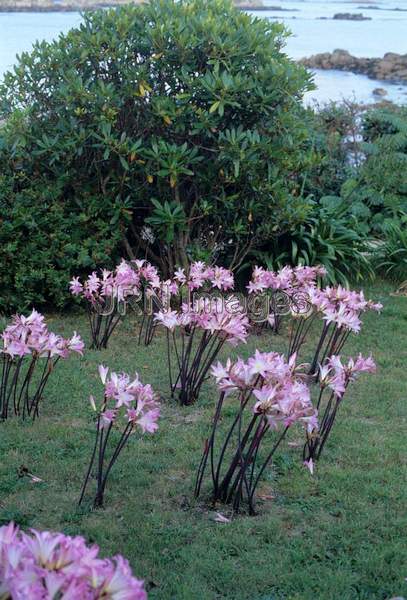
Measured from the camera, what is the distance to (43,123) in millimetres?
6230

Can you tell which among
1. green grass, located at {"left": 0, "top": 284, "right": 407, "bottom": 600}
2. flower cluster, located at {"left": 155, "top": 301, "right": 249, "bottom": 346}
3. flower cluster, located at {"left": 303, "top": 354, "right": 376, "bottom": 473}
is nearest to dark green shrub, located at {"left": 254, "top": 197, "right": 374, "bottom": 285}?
green grass, located at {"left": 0, "top": 284, "right": 407, "bottom": 600}

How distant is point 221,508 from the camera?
3.49 metres

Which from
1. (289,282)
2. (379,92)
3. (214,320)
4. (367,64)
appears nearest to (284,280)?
(289,282)

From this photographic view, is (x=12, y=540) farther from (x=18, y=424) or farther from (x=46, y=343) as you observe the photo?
(x=18, y=424)

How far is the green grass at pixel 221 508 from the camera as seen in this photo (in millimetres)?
2938

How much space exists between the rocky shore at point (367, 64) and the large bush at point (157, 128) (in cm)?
1211

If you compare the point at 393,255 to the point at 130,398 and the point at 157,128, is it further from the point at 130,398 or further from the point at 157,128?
the point at 130,398

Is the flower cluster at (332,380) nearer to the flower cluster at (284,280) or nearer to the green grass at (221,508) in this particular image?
the green grass at (221,508)

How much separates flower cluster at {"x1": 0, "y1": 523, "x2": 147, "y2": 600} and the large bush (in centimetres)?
466

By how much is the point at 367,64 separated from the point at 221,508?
17.2m

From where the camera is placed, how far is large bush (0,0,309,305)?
599 centimetres

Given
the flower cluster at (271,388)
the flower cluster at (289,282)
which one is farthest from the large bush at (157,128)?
the flower cluster at (271,388)

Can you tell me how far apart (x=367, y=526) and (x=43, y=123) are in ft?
13.7

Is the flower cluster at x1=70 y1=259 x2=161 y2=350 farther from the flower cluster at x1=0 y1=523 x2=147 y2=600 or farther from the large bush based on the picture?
the flower cluster at x1=0 y1=523 x2=147 y2=600
